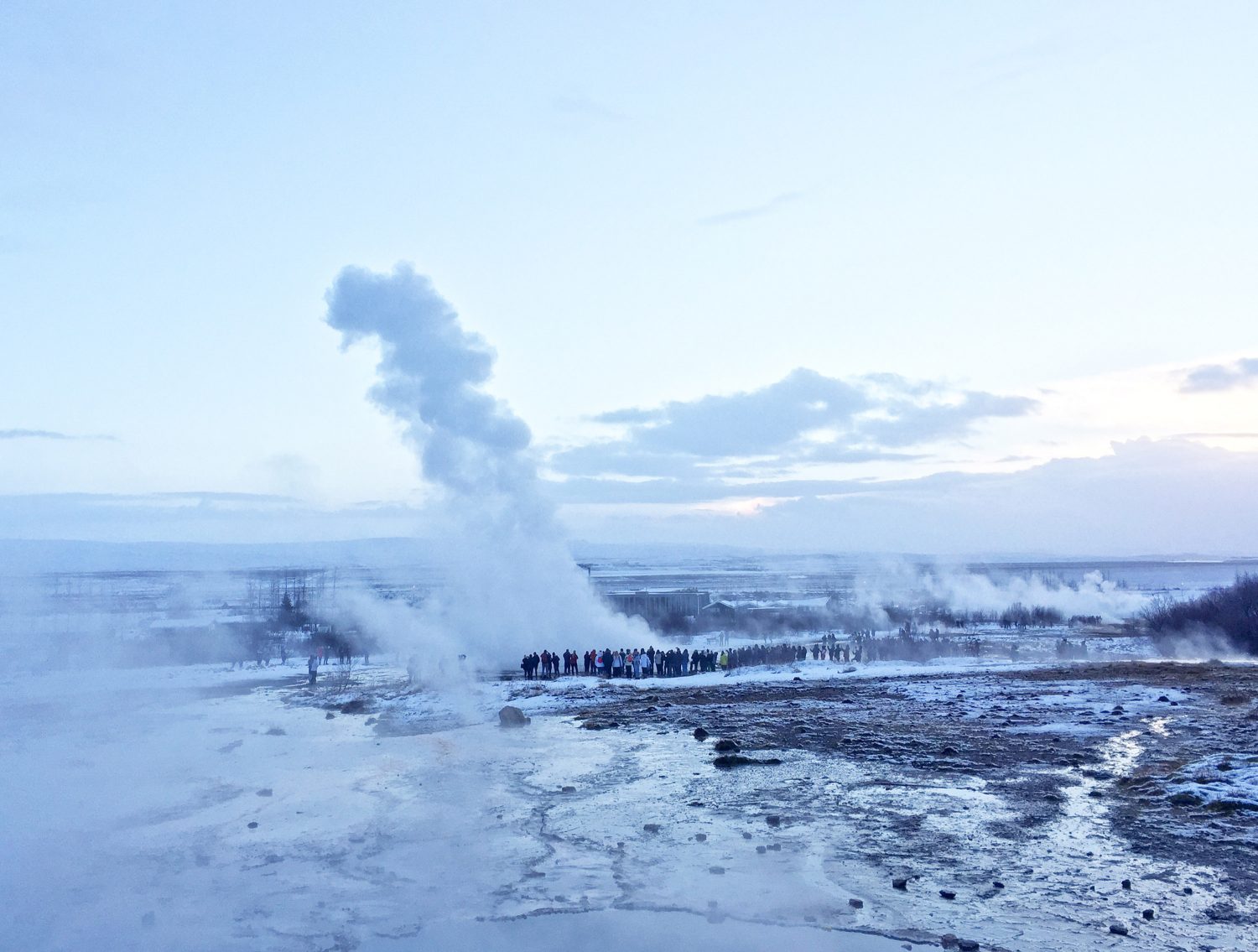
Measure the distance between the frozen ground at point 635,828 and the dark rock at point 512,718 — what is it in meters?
0.51

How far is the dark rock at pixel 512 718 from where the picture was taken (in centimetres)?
2302

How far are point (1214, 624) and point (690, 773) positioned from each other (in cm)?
3834

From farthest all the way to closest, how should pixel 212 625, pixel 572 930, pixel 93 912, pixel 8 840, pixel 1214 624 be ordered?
pixel 212 625 → pixel 1214 624 → pixel 8 840 → pixel 93 912 → pixel 572 930

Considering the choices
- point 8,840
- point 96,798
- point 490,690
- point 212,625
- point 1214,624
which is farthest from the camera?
point 212,625

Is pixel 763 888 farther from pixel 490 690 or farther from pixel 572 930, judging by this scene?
pixel 490 690

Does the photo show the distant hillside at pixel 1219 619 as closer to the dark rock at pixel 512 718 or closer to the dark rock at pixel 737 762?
the dark rock at pixel 737 762

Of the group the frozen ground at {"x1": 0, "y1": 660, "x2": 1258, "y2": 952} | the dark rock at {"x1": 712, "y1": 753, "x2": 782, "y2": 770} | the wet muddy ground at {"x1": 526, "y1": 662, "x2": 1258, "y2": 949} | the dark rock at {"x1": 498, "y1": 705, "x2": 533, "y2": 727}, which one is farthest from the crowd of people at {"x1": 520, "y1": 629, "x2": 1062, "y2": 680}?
the dark rock at {"x1": 712, "y1": 753, "x2": 782, "y2": 770}

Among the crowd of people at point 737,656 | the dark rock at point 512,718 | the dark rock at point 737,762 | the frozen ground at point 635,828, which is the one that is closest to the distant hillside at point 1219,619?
the crowd of people at point 737,656

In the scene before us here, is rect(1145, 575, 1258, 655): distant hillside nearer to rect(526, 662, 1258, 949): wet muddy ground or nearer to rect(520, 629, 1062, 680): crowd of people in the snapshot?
rect(520, 629, 1062, 680): crowd of people

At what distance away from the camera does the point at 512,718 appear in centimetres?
2320

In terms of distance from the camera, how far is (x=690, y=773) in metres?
17.0

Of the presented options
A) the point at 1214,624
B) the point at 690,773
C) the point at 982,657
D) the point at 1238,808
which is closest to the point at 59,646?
the point at 690,773

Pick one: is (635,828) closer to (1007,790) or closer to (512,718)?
(1007,790)

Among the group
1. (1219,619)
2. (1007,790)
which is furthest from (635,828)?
(1219,619)
